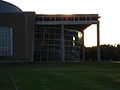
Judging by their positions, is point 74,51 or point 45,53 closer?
point 45,53

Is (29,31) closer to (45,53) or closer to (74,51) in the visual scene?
(45,53)

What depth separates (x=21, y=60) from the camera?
188 feet

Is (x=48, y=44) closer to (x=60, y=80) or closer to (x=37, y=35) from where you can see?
(x=37, y=35)

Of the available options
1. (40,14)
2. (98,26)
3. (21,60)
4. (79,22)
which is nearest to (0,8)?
(40,14)

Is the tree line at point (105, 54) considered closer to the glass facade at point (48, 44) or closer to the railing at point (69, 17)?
the glass facade at point (48, 44)

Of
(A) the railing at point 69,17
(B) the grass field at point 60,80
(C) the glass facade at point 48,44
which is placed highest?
(A) the railing at point 69,17

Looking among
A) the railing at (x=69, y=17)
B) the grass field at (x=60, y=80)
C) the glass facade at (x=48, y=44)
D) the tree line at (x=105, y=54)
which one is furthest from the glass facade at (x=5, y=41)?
the tree line at (x=105, y=54)

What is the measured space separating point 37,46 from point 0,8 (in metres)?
13.5

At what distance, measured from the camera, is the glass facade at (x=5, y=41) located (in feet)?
190

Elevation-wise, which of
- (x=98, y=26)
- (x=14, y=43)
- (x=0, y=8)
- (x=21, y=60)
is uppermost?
(x=0, y=8)

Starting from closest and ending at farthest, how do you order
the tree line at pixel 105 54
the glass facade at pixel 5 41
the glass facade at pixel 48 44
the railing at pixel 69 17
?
the glass facade at pixel 5 41 → the railing at pixel 69 17 → the glass facade at pixel 48 44 → the tree line at pixel 105 54

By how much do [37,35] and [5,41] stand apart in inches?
292


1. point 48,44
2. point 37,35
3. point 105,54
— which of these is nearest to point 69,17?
point 48,44

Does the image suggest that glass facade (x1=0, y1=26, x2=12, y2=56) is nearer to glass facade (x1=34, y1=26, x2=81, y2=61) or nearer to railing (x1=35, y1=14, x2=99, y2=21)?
glass facade (x1=34, y1=26, x2=81, y2=61)
